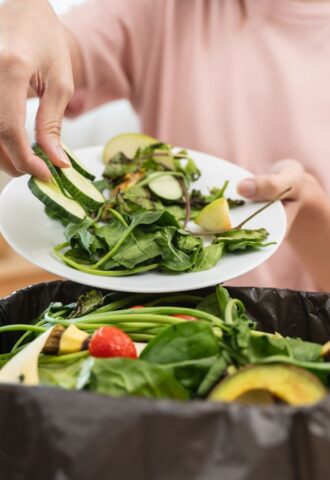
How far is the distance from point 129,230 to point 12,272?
1.25 m

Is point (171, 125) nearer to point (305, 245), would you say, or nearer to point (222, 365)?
point (305, 245)

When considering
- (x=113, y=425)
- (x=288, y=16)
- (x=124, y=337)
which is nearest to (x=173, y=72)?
(x=288, y=16)

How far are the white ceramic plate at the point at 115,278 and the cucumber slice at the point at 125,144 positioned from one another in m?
0.04

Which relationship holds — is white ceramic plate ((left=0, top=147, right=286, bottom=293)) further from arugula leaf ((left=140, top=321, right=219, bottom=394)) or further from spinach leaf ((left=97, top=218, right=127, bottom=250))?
arugula leaf ((left=140, top=321, right=219, bottom=394))

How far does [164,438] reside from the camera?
1.44 feet

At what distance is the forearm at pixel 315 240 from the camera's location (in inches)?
50.4

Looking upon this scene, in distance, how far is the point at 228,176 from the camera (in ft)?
3.62

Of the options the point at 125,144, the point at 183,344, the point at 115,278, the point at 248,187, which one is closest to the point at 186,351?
the point at 183,344

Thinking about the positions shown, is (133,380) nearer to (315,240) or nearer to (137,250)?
(137,250)

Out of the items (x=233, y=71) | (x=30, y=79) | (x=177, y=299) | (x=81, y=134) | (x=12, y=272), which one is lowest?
(x=12, y=272)

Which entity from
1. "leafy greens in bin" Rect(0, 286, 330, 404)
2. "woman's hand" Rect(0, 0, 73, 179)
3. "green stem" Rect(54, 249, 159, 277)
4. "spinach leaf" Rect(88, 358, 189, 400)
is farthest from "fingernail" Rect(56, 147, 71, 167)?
"spinach leaf" Rect(88, 358, 189, 400)

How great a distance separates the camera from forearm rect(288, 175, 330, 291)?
1280 millimetres

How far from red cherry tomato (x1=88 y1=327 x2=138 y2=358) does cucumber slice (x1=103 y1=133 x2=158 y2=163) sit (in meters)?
0.57

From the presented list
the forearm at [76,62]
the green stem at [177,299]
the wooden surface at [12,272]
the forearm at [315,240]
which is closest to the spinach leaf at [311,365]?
the green stem at [177,299]
